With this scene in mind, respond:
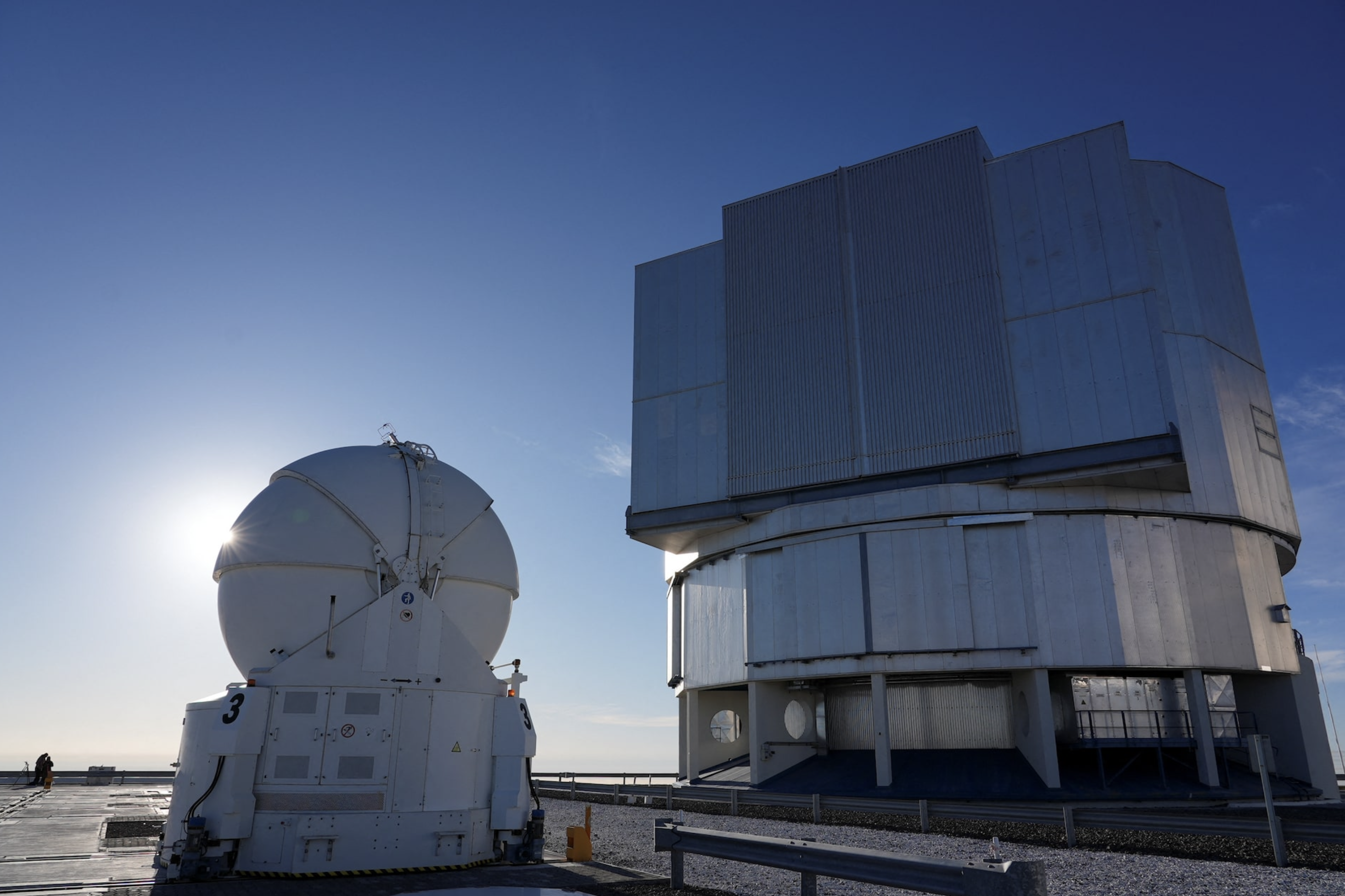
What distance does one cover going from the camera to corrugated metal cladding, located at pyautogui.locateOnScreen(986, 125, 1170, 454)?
2797 centimetres

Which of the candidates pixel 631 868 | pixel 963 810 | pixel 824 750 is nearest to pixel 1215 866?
pixel 963 810

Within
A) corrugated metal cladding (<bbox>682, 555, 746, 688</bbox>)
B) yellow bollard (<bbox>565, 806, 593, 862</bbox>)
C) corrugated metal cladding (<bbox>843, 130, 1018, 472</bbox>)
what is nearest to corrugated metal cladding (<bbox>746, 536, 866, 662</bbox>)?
corrugated metal cladding (<bbox>682, 555, 746, 688</bbox>)

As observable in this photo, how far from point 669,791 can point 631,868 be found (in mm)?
12338

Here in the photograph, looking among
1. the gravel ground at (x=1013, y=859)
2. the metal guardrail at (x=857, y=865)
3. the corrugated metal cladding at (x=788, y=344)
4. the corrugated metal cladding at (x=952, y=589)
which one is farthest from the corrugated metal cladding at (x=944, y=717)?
the metal guardrail at (x=857, y=865)

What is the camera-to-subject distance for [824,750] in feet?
109

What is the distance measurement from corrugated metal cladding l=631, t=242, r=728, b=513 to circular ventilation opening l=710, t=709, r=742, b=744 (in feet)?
33.0

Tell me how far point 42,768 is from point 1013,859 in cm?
4418

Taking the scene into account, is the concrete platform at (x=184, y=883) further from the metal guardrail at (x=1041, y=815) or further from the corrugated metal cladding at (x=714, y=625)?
the corrugated metal cladding at (x=714, y=625)

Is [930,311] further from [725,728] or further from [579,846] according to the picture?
[579,846]

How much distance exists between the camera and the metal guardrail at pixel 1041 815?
13.1 m

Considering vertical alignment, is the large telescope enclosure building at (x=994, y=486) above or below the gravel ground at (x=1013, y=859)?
above

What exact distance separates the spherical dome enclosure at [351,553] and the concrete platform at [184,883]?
3.29 meters

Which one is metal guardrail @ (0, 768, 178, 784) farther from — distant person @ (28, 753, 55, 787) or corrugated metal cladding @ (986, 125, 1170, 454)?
corrugated metal cladding @ (986, 125, 1170, 454)

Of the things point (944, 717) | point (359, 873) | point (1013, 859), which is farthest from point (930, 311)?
point (359, 873)
